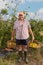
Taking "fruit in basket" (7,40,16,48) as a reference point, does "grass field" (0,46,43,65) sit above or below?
below

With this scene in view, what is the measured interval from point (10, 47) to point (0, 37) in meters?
0.82

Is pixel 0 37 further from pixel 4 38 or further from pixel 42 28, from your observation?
pixel 42 28

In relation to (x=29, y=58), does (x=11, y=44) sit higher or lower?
higher

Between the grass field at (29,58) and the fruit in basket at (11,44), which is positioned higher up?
the fruit in basket at (11,44)

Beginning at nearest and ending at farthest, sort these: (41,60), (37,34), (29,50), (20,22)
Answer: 1. (20,22)
2. (41,60)
3. (29,50)
4. (37,34)

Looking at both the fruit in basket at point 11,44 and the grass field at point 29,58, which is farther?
the fruit in basket at point 11,44

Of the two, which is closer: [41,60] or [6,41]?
[41,60]

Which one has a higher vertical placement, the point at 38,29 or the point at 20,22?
the point at 20,22

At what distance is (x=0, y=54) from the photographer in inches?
419

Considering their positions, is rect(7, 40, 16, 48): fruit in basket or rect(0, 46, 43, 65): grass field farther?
rect(7, 40, 16, 48): fruit in basket

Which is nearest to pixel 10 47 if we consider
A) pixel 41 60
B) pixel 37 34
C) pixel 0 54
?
pixel 0 54

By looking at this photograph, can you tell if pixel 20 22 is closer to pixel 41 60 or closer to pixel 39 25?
pixel 41 60

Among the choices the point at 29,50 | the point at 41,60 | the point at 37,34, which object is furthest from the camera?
the point at 37,34

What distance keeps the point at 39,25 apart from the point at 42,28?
0.23 m
